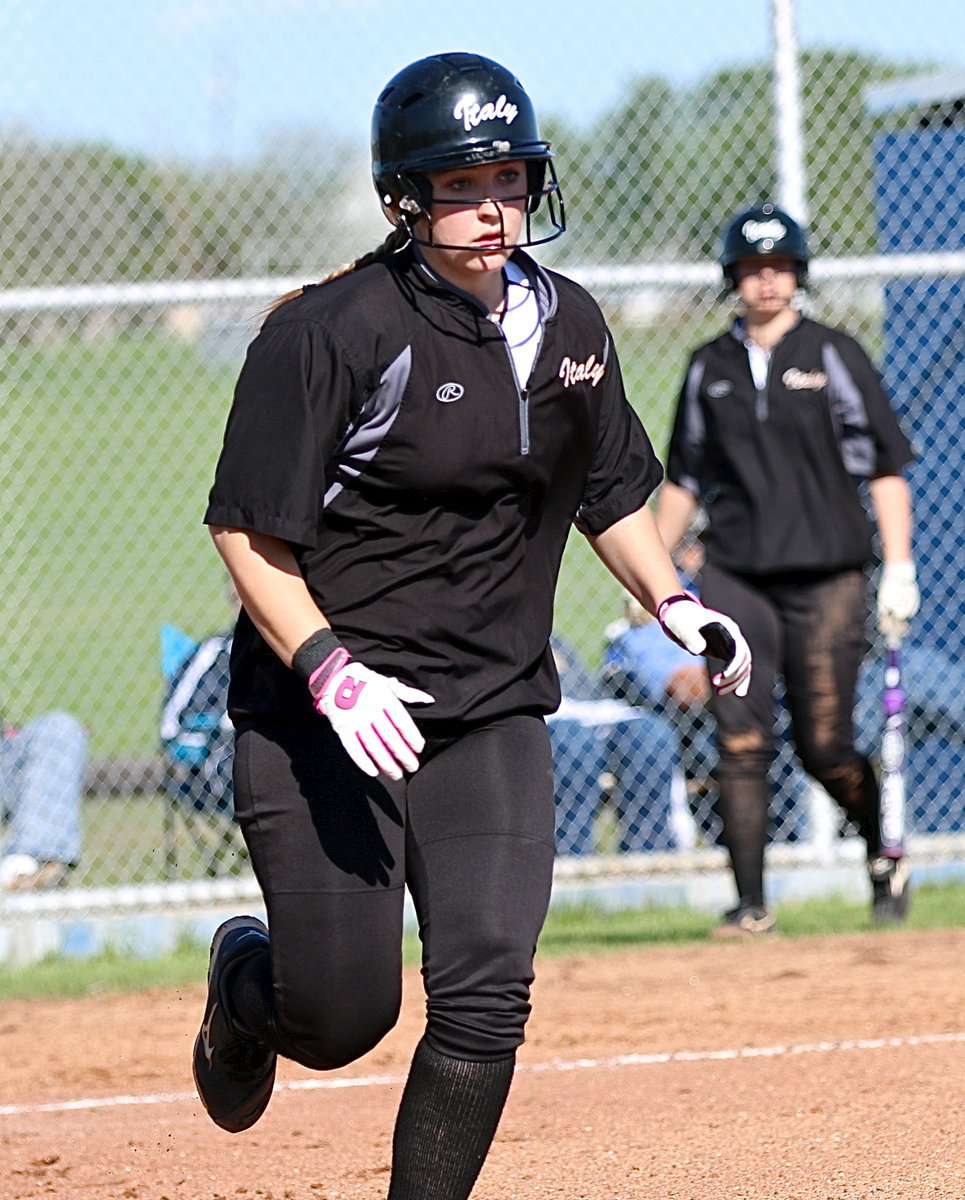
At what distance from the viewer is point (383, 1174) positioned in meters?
4.17

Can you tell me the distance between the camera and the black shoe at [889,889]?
7.21m

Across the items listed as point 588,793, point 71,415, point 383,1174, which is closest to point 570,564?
point 71,415

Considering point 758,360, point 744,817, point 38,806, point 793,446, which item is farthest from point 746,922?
point 38,806

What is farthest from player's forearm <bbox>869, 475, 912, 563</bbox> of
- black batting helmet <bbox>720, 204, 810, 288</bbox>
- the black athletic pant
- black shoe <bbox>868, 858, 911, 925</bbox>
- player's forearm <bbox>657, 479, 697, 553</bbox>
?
the black athletic pant

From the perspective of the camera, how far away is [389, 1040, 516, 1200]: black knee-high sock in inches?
122

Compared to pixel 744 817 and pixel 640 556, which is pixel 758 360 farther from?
pixel 640 556

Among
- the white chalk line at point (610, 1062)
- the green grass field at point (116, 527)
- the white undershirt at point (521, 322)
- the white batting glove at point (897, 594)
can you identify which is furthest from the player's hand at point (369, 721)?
the green grass field at point (116, 527)

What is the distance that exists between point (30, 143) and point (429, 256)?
5.06 meters

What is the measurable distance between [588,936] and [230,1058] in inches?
158

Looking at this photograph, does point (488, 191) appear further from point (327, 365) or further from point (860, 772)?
point (860, 772)

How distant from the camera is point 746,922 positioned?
704cm

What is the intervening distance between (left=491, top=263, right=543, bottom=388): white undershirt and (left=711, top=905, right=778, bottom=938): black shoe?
399cm

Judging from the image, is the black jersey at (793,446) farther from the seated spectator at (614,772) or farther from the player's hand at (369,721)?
the player's hand at (369,721)

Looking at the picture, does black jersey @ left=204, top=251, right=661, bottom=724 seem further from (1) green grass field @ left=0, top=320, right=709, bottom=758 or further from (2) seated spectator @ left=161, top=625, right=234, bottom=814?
(1) green grass field @ left=0, top=320, right=709, bottom=758
